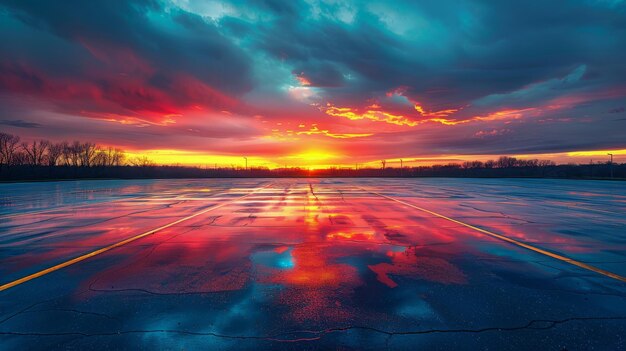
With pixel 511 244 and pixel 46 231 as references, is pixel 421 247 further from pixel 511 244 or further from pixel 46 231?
pixel 46 231

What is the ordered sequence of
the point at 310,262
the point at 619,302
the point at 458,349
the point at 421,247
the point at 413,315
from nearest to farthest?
1. the point at 458,349
2. the point at 413,315
3. the point at 619,302
4. the point at 310,262
5. the point at 421,247

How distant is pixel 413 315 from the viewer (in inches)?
139

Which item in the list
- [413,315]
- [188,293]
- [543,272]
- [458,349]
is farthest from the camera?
[543,272]

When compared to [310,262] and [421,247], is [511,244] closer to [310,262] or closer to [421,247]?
[421,247]

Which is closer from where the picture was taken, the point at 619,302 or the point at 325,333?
the point at 325,333

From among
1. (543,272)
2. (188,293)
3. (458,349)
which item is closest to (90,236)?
(188,293)

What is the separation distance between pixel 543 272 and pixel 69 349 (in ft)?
22.2

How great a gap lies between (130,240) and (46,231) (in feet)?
11.5

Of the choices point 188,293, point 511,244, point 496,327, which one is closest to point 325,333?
point 496,327

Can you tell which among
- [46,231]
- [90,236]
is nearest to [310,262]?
[90,236]

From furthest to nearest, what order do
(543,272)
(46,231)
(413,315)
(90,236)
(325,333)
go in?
1. (46,231)
2. (90,236)
3. (543,272)
4. (413,315)
5. (325,333)

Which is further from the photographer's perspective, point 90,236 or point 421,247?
→ point 90,236

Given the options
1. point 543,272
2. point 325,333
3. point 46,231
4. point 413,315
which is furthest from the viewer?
point 46,231

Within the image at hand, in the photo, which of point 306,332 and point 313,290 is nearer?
point 306,332
